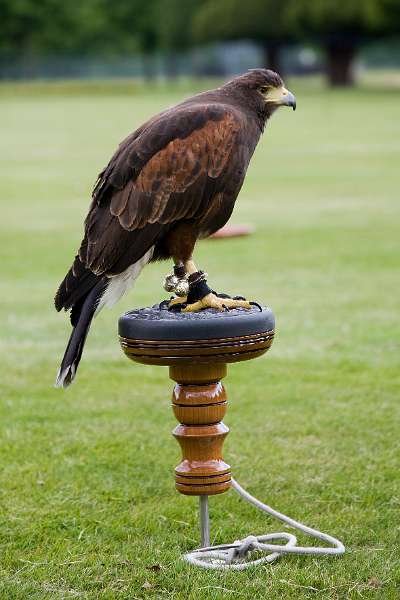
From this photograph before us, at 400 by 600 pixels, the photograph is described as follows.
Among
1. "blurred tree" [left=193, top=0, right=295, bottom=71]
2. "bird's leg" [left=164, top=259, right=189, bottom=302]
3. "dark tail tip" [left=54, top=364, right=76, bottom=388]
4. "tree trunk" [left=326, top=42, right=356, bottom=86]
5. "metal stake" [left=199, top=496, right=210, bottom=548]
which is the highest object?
"blurred tree" [left=193, top=0, right=295, bottom=71]

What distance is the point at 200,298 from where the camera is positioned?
400 centimetres

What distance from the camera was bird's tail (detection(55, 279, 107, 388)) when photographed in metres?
3.85

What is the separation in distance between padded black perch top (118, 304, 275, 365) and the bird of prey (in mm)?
187

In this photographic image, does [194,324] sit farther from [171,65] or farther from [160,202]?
[171,65]

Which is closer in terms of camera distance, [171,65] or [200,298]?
[200,298]

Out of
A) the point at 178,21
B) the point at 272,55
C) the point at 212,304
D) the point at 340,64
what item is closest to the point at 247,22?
the point at 272,55

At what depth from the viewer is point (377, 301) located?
896 centimetres

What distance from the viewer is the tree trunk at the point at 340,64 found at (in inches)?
2352

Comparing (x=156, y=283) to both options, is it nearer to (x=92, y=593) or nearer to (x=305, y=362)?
(x=305, y=362)

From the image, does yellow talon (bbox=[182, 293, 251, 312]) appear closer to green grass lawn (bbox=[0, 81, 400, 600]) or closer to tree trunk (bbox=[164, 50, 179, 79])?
green grass lawn (bbox=[0, 81, 400, 600])

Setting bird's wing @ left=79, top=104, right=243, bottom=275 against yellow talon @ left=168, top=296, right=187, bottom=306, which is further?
yellow talon @ left=168, top=296, right=187, bottom=306

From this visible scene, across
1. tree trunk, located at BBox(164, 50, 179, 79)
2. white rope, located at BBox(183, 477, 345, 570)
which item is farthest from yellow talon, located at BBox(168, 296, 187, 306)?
tree trunk, located at BBox(164, 50, 179, 79)

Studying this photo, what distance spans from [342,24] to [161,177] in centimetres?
5339

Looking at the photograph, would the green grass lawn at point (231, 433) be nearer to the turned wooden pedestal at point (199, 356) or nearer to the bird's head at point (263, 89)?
the turned wooden pedestal at point (199, 356)
